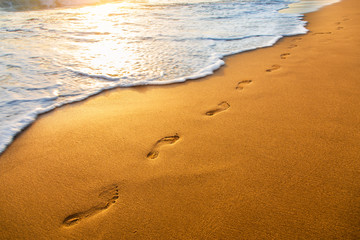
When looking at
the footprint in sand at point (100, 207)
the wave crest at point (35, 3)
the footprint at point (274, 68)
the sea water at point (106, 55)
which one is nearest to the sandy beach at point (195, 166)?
the footprint in sand at point (100, 207)

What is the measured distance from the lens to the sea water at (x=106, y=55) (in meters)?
2.72

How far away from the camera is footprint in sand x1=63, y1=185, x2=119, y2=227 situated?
4.26 feet

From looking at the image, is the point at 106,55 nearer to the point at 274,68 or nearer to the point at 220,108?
the point at 220,108

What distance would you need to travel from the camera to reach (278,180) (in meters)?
1.43

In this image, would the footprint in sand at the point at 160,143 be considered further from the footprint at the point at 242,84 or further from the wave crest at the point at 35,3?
the wave crest at the point at 35,3

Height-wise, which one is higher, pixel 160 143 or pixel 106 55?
pixel 106 55

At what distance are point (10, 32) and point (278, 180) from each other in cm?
723

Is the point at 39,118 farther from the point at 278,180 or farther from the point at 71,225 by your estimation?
the point at 278,180

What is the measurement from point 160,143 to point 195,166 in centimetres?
39

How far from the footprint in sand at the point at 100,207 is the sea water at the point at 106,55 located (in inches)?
41.0

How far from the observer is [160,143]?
6.09 feet

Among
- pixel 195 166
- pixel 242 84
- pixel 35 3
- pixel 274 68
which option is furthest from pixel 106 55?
pixel 35 3

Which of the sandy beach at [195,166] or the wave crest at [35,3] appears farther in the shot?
the wave crest at [35,3]

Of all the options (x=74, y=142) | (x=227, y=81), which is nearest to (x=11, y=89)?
(x=74, y=142)
